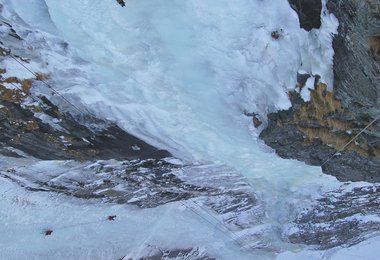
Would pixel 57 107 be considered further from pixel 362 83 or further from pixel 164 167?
pixel 362 83

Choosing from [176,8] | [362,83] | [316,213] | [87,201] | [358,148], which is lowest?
[87,201]

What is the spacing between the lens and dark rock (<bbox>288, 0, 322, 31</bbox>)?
133 inches

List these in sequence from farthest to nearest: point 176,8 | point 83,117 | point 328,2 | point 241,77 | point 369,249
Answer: point 369,249, point 83,117, point 241,77, point 176,8, point 328,2

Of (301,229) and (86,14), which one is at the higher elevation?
(86,14)

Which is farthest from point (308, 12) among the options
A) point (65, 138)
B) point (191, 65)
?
point (65, 138)

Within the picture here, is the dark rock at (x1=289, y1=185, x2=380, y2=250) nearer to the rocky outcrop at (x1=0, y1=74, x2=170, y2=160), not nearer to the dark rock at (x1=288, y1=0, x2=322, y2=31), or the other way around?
the rocky outcrop at (x1=0, y1=74, x2=170, y2=160)

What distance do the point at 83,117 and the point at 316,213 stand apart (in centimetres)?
419

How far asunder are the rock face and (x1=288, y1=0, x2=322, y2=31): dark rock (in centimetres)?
3

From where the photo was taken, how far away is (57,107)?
423cm

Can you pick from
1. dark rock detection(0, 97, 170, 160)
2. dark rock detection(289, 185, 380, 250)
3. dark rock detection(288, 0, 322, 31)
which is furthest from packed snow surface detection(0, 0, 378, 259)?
dark rock detection(289, 185, 380, 250)

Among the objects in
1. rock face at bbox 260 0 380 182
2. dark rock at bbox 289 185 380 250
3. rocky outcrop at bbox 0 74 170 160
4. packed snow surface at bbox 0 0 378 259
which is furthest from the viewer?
dark rock at bbox 289 185 380 250

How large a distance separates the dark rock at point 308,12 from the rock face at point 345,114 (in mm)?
26

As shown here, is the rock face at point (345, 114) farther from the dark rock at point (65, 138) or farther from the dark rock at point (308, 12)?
the dark rock at point (65, 138)

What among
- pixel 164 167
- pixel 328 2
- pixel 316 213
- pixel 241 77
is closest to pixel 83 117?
pixel 164 167
